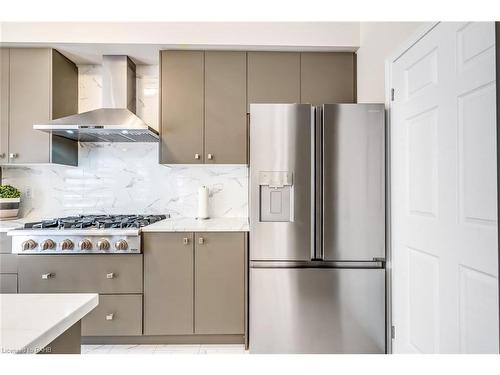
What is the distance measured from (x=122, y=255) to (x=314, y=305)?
1.42 m

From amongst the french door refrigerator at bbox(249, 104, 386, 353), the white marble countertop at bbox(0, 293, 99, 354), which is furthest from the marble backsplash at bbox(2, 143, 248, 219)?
the white marble countertop at bbox(0, 293, 99, 354)

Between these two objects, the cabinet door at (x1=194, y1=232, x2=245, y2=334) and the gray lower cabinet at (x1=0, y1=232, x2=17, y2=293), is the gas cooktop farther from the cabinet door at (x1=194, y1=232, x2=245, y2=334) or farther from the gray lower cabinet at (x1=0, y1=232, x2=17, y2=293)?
the cabinet door at (x1=194, y1=232, x2=245, y2=334)

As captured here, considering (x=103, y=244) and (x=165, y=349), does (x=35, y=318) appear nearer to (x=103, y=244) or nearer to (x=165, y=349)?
(x=103, y=244)

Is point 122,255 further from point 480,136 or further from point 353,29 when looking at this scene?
point 353,29

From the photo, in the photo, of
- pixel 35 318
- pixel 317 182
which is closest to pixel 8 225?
pixel 35 318

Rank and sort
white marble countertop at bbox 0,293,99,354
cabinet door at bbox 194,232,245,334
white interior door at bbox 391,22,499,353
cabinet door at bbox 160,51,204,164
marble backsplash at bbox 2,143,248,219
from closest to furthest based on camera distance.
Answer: white marble countertop at bbox 0,293,99,354, white interior door at bbox 391,22,499,353, cabinet door at bbox 194,232,245,334, cabinet door at bbox 160,51,204,164, marble backsplash at bbox 2,143,248,219

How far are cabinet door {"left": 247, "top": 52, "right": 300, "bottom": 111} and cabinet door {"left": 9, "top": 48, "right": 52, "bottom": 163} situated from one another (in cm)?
172

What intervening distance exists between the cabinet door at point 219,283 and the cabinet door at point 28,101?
5.17 feet

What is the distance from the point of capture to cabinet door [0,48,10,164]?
99.9 inches

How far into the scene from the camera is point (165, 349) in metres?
2.24

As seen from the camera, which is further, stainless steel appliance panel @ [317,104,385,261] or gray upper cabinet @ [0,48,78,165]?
gray upper cabinet @ [0,48,78,165]

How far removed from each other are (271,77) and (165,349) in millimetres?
2322

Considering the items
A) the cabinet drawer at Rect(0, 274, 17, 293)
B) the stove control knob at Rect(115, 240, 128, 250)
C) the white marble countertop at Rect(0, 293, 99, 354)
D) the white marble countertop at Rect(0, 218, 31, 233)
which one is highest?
the white marble countertop at Rect(0, 293, 99, 354)
